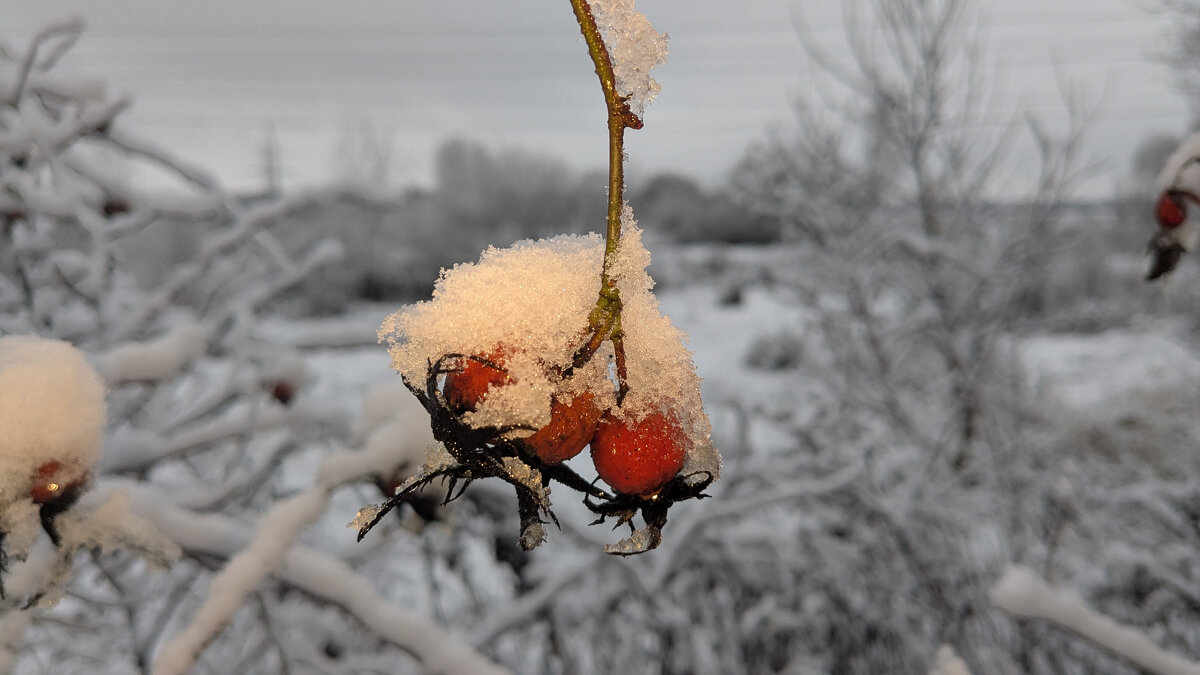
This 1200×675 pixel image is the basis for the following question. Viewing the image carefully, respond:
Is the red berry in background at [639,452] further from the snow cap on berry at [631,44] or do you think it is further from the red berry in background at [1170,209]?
the red berry in background at [1170,209]

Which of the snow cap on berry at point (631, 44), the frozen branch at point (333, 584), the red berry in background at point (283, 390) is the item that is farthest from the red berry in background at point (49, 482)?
the red berry in background at point (283, 390)

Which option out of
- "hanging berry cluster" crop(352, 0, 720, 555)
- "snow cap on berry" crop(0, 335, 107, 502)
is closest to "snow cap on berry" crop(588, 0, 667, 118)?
"hanging berry cluster" crop(352, 0, 720, 555)

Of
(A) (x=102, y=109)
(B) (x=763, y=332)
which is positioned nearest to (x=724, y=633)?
(A) (x=102, y=109)

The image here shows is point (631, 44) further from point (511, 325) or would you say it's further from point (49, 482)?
point (49, 482)

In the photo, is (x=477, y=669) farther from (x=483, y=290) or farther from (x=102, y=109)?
(x=102, y=109)

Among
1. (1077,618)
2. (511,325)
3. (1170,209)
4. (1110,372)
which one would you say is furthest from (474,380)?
(1110,372)

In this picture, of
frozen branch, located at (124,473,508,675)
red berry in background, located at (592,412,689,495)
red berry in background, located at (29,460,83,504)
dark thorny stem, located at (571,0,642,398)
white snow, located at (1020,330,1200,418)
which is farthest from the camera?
white snow, located at (1020,330,1200,418)

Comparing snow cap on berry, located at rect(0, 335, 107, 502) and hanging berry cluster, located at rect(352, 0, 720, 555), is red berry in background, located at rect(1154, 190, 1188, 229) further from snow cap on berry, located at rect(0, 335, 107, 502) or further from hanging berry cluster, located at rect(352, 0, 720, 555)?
snow cap on berry, located at rect(0, 335, 107, 502)
